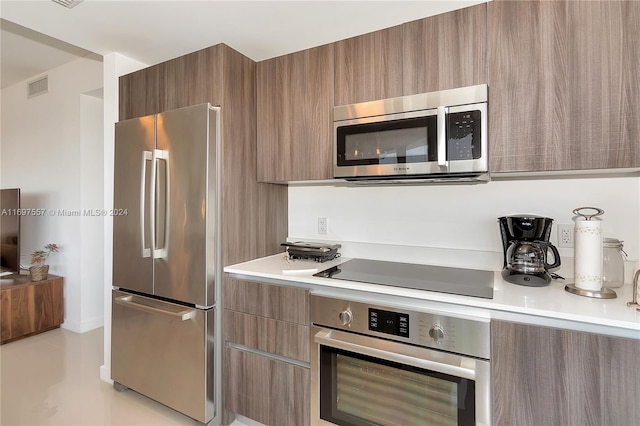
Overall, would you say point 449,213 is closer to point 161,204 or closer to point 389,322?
point 389,322

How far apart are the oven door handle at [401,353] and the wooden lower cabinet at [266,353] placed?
0.17m

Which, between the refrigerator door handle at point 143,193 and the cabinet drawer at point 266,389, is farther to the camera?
the refrigerator door handle at point 143,193

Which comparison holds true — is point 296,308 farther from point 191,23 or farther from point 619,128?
point 191,23

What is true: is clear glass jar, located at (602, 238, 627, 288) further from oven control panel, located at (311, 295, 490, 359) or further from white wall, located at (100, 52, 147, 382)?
white wall, located at (100, 52, 147, 382)

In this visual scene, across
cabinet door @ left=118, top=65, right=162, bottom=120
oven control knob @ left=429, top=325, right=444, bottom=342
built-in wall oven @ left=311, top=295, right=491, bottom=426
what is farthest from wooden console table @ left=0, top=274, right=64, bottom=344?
oven control knob @ left=429, top=325, right=444, bottom=342

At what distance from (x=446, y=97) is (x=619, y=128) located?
0.66m

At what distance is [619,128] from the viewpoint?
48.8 inches

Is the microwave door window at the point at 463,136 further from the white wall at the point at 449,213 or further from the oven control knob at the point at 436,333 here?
the oven control knob at the point at 436,333

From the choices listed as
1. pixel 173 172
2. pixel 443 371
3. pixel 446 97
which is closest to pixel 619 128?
pixel 446 97

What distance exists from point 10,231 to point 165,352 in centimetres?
250

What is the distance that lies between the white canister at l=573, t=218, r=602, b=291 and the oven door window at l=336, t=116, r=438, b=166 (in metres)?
0.65

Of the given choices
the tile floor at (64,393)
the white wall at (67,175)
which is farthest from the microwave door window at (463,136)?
the white wall at (67,175)

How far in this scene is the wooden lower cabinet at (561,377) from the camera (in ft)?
3.39

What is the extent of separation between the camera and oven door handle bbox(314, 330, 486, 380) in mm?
1224
